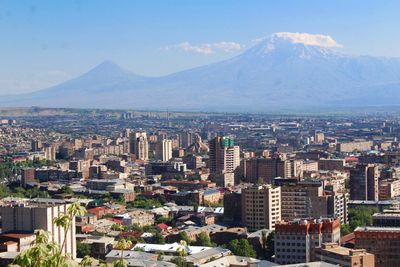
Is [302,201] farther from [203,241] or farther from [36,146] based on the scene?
[36,146]

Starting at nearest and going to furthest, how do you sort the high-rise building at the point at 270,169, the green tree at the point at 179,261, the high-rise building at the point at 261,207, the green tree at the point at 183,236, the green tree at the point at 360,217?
the green tree at the point at 179,261, the green tree at the point at 183,236, the green tree at the point at 360,217, the high-rise building at the point at 261,207, the high-rise building at the point at 270,169

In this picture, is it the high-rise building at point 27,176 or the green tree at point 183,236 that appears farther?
the high-rise building at point 27,176

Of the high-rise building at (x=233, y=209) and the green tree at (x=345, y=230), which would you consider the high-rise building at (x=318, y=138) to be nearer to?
the high-rise building at (x=233, y=209)

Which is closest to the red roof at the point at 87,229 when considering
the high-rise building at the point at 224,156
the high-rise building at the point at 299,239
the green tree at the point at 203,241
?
the green tree at the point at 203,241

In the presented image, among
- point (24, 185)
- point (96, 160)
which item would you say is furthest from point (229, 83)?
point (24, 185)

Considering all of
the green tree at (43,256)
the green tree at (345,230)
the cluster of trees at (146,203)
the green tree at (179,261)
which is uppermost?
the green tree at (43,256)
